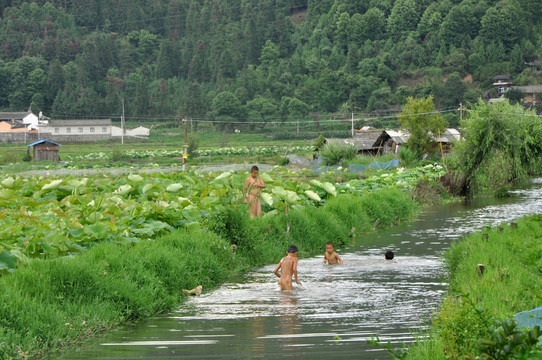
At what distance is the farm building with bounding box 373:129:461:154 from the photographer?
2014 inches

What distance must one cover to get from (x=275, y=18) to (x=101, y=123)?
62693 mm

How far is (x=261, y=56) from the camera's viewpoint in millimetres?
134250

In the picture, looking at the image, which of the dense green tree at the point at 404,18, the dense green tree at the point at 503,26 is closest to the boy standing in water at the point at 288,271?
the dense green tree at the point at 503,26

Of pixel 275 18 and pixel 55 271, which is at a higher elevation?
pixel 275 18

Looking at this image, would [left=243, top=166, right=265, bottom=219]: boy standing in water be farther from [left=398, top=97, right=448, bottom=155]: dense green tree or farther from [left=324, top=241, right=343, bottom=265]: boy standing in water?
[left=398, top=97, right=448, bottom=155]: dense green tree

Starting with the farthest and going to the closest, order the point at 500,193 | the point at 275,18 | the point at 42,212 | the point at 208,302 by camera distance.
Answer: the point at 275,18 < the point at 500,193 < the point at 42,212 < the point at 208,302

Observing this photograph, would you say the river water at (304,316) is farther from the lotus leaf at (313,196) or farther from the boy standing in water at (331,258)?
the lotus leaf at (313,196)

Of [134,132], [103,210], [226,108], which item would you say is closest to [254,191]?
[103,210]

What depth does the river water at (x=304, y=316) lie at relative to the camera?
7.99m

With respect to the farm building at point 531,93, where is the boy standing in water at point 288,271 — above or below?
below

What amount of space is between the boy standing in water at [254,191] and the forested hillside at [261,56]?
287 ft

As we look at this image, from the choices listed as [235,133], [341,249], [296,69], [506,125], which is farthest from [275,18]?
[341,249]

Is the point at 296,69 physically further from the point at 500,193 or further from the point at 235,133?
the point at 500,193

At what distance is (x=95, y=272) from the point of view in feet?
30.6
